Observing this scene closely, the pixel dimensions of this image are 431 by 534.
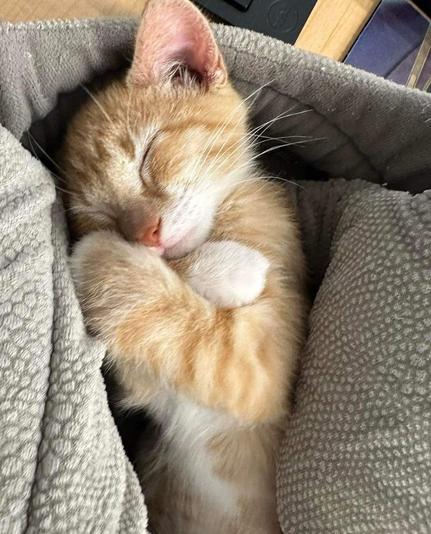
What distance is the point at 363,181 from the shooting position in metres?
1.08

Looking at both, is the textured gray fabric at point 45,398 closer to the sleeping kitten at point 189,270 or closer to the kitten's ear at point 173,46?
the sleeping kitten at point 189,270

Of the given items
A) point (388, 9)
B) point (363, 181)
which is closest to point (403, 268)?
point (363, 181)

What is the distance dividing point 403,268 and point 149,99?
541mm

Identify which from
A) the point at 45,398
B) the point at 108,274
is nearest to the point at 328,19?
the point at 108,274

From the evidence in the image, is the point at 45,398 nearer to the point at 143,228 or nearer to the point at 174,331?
the point at 174,331

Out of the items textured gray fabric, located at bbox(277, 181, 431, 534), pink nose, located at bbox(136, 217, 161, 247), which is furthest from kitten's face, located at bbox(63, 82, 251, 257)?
textured gray fabric, located at bbox(277, 181, 431, 534)

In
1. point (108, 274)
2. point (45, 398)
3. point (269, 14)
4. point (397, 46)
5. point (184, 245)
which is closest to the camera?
point (45, 398)

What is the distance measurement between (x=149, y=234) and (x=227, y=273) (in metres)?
0.14

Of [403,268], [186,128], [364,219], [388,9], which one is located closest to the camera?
[403,268]

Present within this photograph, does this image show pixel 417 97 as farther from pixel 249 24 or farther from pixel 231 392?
pixel 231 392

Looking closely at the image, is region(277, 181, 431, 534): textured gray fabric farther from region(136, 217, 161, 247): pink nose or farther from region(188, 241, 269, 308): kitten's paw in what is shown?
region(136, 217, 161, 247): pink nose

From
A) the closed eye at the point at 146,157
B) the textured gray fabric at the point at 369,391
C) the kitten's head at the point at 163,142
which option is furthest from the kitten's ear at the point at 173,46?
the textured gray fabric at the point at 369,391

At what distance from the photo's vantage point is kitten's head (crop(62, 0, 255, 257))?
3.17 ft

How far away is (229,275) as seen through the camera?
89 cm
